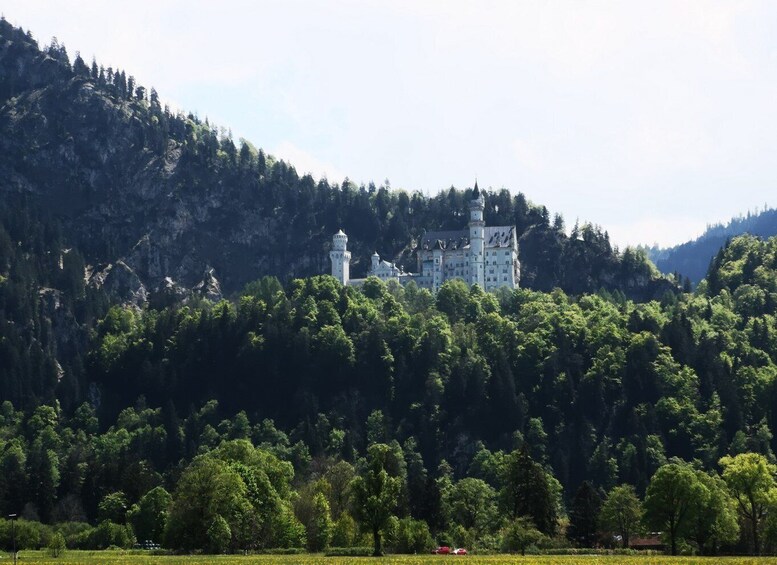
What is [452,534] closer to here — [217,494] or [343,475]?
[343,475]

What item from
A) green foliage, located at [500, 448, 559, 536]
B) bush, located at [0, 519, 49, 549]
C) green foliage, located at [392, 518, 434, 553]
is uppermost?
green foliage, located at [500, 448, 559, 536]

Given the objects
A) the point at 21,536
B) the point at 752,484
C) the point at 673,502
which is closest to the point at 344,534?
the point at 673,502

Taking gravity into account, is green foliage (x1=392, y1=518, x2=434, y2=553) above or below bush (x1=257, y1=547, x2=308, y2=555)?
above

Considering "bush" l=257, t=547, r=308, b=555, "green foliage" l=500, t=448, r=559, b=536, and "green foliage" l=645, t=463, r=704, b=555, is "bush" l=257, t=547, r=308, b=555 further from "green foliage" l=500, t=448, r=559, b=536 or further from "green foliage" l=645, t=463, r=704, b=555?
"green foliage" l=645, t=463, r=704, b=555

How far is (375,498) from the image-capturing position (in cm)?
12938

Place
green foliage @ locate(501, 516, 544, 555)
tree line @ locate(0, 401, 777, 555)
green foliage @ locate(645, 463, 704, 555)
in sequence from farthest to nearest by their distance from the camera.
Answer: green foliage @ locate(501, 516, 544, 555), green foliage @ locate(645, 463, 704, 555), tree line @ locate(0, 401, 777, 555)

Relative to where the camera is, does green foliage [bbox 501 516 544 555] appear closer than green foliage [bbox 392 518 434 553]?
Yes

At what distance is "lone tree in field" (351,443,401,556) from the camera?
424 ft

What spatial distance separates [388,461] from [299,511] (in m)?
14.7

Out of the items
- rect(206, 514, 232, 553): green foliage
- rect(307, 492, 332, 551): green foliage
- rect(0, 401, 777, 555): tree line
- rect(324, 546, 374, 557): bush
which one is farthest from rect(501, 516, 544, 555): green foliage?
rect(206, 514, 232, 553): green foliage

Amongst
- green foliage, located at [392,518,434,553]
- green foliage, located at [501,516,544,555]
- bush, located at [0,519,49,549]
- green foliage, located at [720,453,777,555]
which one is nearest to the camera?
green foliage, located at [501,516,544,555]

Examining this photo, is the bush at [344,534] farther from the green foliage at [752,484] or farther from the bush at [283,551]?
the green foliage at [752,484]

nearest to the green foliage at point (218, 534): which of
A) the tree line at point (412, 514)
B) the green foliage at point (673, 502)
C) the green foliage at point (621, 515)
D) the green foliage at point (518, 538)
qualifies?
the tree line at point (412, 514)

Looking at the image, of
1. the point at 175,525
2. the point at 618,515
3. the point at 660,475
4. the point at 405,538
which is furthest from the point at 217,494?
the point at 618,515
